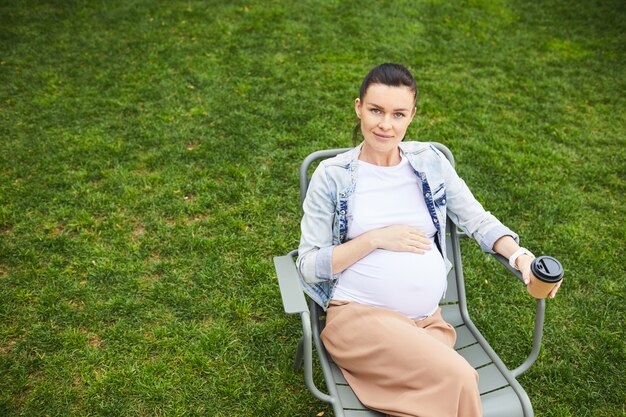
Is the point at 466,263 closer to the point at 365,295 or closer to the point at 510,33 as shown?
the point at 365,295

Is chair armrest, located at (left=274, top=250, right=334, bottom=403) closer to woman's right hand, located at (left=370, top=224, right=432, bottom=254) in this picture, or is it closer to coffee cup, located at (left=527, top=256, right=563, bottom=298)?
woman's right hand, located at (left=370, top=224, right=432, bottom=254)

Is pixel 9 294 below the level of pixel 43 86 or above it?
below

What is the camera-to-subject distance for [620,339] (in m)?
3.22

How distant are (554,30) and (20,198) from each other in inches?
306

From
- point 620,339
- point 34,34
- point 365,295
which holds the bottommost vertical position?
point 620,339

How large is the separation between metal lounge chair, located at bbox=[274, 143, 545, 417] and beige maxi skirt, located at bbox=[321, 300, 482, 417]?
61 millimetres

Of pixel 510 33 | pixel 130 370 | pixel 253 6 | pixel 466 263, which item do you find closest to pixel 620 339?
pixel 466 263

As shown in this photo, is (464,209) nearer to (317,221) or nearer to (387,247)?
(387,247)

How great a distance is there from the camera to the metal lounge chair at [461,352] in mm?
2064

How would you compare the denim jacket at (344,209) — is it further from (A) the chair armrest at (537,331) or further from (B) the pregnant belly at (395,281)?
(A) the chair armrest at (537,331)

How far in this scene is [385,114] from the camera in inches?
90.7

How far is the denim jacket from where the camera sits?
2.38 metres

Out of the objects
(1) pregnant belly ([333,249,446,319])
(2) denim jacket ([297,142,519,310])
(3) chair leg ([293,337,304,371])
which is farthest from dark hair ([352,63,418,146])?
(3) chair leg ([293,337,304,371])

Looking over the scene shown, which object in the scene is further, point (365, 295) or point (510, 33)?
point (510, 33)
